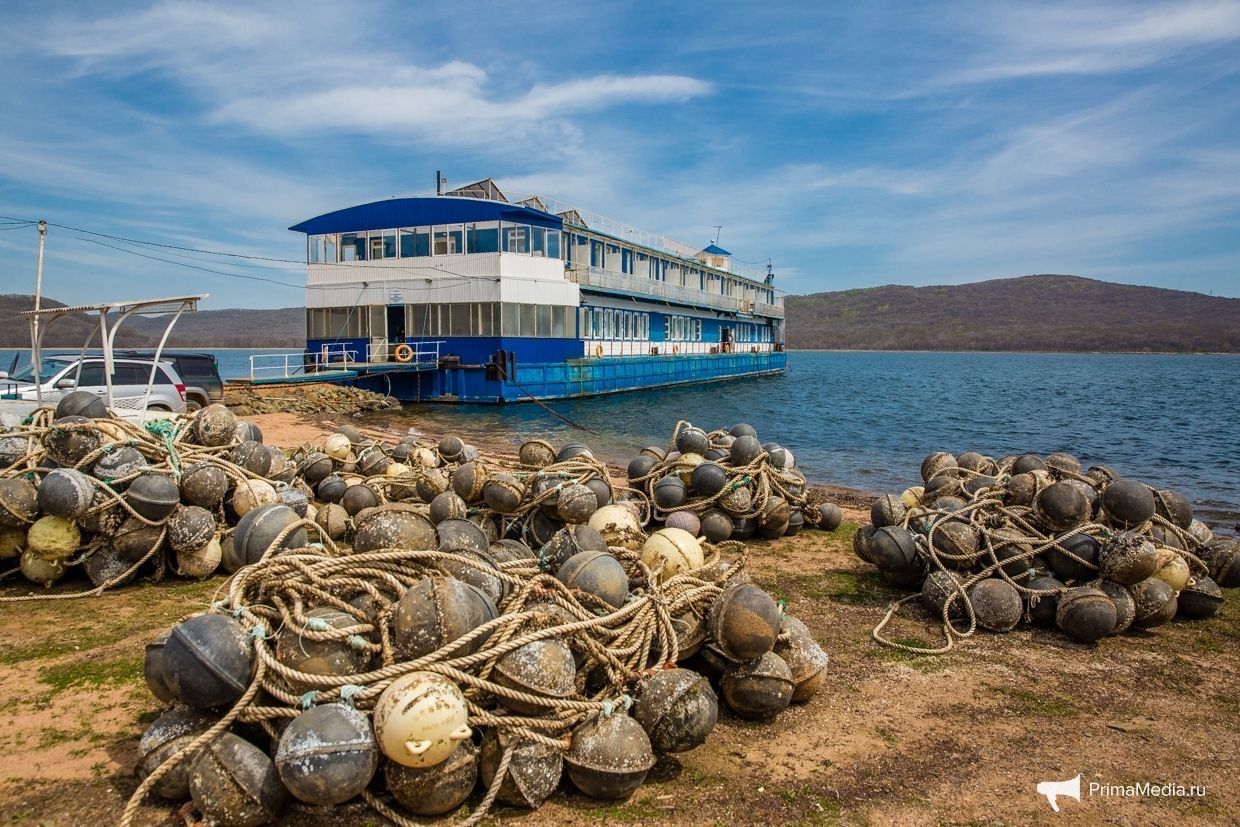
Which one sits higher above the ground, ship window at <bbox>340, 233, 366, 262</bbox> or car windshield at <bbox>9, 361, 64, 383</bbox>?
ship window at <bbox>340, 233, 366, 262</bbox>

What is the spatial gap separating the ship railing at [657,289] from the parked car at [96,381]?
27.2 m

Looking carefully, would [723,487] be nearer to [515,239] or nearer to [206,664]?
[206,664]

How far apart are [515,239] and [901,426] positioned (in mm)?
21765

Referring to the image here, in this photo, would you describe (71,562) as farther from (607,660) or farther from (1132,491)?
(1132,491)

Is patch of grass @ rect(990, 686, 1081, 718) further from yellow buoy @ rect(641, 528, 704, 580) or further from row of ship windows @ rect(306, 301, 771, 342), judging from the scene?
row of ship windows @ rect(306, 301, 771, 342)

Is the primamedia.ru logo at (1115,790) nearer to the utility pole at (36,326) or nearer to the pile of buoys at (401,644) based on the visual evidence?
the pile of buoys at (401,644)

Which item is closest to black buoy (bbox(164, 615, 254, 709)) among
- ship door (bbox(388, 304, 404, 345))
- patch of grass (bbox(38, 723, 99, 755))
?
patch of grass (bbox(38, 723, 99, 755))

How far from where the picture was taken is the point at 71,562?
7387mm

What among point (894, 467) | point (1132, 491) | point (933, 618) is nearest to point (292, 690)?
point (933, 618)

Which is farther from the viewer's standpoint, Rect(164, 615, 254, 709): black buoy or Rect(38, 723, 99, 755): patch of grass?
Rect(38, 723, 99, 755): patch of grass

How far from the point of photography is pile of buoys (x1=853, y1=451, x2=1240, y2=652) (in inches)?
276

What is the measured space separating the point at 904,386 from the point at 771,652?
228ft

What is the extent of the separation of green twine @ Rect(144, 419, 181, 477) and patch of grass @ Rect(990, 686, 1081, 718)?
8.22 metres

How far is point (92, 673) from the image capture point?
5.62m
